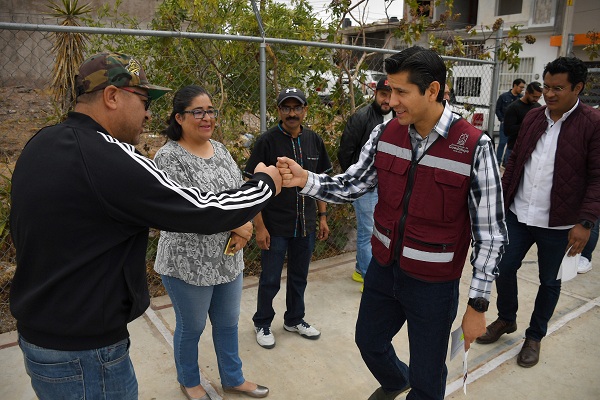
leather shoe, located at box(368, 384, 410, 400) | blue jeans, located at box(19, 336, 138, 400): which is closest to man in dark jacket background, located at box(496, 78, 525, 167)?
leather shoe, located at box(368, 384, 410, 400)

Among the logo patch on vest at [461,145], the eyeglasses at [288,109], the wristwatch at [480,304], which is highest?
the eyeglasses at [288,109]

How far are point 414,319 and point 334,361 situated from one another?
1.29 meters

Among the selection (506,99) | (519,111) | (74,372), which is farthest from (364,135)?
(506,99)

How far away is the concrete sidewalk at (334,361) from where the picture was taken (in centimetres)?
308

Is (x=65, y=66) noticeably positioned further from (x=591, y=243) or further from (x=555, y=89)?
(x=591, y=243)

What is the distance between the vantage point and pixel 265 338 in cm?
360

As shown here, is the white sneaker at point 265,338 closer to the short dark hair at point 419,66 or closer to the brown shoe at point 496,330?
the brown shoe at point 496,330

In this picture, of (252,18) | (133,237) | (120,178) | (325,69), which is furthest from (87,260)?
(325,69)

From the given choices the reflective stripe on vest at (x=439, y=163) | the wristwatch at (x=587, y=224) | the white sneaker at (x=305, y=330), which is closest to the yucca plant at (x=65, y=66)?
the white sneaker at (x=305, y=330)

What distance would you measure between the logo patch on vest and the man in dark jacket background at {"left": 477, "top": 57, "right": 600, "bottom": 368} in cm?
150

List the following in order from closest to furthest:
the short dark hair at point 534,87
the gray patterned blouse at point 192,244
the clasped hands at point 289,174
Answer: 1. the clasped hands at point 289,174
2. the gray patterned blouse at point 192,244
3. the short dark hair at point 534,87

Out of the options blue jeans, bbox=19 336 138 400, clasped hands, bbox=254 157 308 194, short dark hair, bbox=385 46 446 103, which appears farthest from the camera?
clasped hands, bbox=254 157 308 194

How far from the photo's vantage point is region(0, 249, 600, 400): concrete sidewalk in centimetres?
308

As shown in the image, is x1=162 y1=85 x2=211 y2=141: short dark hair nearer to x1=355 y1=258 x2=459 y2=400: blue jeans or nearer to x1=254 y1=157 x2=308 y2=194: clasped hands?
x1=254 y1=157 x2=308 y2=194: clasped hands
